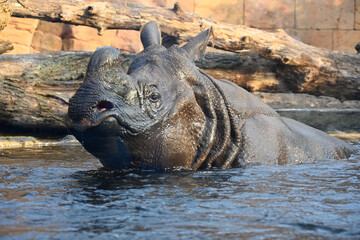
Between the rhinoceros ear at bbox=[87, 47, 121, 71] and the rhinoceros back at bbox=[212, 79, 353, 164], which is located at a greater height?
the rhinoceros ear at bbox=[87, 47, 121, 71]

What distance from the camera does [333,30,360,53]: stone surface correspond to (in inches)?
715

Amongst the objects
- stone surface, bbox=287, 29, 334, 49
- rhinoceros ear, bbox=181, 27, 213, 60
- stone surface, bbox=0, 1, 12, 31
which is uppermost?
stone surface, bbox=287, 29, 334, 49

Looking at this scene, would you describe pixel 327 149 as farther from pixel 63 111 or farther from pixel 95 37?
pixel 95 37

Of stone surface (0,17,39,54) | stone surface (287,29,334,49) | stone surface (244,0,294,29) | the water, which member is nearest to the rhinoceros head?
the water

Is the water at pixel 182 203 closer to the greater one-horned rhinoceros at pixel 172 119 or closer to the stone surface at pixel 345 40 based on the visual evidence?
the greater one-horned rhinoceros at pixel 172 119

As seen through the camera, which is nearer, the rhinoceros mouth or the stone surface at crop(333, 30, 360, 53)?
the rhinoceros mouth

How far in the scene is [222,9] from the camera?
56.5 ft

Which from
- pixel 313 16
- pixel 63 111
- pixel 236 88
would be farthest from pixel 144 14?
pixel 313 16

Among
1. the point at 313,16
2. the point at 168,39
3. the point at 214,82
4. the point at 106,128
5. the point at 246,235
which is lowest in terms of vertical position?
the point at 246,235

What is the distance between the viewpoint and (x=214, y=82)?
4887 mm

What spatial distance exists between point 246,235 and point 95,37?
13.0 m

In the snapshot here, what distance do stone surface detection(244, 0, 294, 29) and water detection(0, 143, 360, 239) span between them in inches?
510

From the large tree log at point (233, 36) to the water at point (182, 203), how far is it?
436cm

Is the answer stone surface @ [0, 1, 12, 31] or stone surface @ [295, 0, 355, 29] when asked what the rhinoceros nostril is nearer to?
stone surface @ [0, 1, 12, 31]
